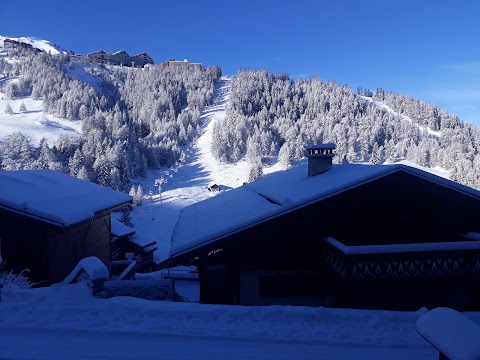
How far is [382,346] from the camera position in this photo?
525cm

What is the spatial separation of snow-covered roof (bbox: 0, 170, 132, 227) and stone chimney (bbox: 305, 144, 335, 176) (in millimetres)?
8363

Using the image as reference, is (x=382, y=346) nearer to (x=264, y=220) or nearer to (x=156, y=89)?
(x=264, y=220)

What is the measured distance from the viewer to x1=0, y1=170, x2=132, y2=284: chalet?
36.7 ft

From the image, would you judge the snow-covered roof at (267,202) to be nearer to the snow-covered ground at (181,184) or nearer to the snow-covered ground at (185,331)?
the snow-covered ground at (185,331)

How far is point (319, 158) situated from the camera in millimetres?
13375

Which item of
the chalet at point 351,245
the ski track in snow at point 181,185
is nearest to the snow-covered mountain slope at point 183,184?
the ski track in snow at point 181,185

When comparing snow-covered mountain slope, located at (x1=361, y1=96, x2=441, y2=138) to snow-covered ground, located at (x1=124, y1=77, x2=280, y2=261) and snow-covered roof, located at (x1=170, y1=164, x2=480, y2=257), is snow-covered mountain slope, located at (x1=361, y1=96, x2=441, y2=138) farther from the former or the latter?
snow-covered roof, located at (x1=170, y1=164, x2=480, y2=257)

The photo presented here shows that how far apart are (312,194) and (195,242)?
3456 millimetres

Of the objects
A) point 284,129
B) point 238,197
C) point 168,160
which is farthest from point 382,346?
point 284,129

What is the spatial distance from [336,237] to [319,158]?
159 inches

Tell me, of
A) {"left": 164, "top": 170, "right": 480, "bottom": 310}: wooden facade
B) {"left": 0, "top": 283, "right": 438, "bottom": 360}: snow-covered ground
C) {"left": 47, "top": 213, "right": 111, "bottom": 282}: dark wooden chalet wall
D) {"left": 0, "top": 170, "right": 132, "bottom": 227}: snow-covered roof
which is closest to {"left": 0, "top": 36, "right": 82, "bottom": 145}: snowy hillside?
{"left": 0, "top": 170, "right": 132, "bottom": 227}: snow-covered roof

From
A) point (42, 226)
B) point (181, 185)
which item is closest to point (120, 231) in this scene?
point (42, 226)

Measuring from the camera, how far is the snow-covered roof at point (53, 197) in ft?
36.3

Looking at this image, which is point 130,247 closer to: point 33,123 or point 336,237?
point 336,237
